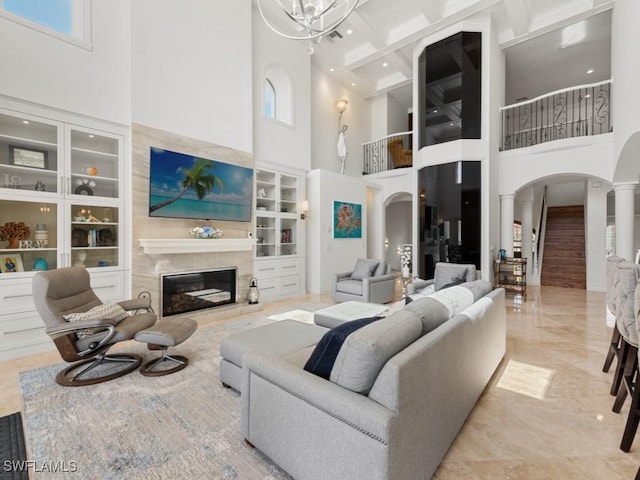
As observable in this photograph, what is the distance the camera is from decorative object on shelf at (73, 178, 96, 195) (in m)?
3.77

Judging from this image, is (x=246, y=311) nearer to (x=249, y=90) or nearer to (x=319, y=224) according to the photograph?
(x=319, y=224)

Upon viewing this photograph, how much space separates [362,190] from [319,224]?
73.6 inches

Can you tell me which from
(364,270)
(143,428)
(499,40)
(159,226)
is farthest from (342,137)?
(143,428)

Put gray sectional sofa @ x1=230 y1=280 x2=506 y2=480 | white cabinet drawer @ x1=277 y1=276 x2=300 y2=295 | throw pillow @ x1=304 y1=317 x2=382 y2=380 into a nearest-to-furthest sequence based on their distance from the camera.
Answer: gray sectional sofa @ x1=230 y1=280 x2=506 y2=480 → throw pillow @ x1=304 y1=317 x2=382 y2=380 → white cabinet drawer @ x1=277 y1=276 x2=300 y2=295

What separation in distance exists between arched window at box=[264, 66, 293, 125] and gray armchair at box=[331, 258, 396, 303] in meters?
3.51

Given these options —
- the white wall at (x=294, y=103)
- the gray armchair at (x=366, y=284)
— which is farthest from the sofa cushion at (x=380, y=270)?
the white wall at (x=294, y=103)

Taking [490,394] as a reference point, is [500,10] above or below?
above

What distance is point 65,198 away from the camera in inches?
142

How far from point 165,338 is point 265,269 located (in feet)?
11.1

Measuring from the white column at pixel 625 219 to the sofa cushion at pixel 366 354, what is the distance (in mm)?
6057

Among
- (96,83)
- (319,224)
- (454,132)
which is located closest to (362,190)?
(319,224)

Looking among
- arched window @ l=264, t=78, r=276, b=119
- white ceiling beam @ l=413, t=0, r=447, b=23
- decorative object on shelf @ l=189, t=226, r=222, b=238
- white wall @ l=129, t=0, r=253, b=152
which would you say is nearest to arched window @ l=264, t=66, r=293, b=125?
arched window @ l=264, t=78, r=276, b=119

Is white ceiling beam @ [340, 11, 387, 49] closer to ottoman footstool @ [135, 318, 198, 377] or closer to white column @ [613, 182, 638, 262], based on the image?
white column @ [613, 182, 638, 262]

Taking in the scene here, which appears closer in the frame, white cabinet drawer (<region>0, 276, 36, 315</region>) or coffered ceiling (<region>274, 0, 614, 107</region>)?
white cabinet drawer (<region>0, 276, 36, 315</region>)
